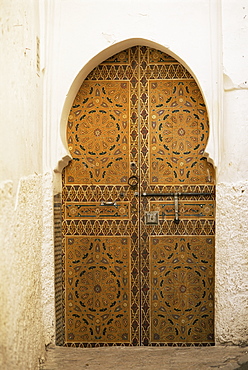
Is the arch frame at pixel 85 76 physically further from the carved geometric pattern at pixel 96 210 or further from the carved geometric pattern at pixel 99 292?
the carved geometric pattern at pixel 99 292

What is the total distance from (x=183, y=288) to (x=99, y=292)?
2.33ft

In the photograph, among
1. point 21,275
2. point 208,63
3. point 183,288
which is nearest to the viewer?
point 21,275

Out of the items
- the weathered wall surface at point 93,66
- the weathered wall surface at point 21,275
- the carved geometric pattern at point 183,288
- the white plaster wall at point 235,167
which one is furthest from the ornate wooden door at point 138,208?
the weathered wall surface at point 21,275

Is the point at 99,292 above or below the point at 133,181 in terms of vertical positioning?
below

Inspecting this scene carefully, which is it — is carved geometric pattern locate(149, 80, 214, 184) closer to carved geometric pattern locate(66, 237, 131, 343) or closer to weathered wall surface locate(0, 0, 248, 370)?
weathered wall surface locate(0, 0, 248, 370)

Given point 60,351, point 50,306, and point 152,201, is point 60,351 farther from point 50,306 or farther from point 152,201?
point 152,201

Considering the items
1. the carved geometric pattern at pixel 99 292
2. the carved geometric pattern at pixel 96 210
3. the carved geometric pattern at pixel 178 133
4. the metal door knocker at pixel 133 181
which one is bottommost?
the carved geometric pattern at pixel 99 292

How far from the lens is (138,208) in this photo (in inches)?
169

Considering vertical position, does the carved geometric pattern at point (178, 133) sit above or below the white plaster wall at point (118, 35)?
below

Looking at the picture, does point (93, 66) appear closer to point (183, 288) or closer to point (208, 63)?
point (208, 63)

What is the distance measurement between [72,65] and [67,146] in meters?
0.67

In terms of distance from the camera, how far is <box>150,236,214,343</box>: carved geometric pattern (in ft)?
13.9

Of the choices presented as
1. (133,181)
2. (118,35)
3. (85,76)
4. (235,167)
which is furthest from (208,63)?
(133,181)

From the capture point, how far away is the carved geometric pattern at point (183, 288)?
167 inches
